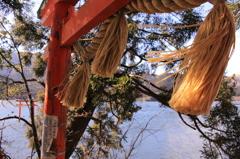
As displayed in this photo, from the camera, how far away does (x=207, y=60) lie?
0.60 metres

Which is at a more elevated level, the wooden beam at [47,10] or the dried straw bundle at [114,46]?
the wooden beam at [47,10]

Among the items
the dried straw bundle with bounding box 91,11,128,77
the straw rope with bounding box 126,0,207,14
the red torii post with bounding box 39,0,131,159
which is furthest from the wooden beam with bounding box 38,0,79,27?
the straw rope with bounding box 126,0,207,14

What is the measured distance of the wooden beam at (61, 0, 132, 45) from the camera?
885 millimetres

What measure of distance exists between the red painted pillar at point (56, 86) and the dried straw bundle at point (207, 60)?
0.96m

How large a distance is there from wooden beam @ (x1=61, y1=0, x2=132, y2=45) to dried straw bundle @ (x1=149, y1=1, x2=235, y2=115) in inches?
13.4

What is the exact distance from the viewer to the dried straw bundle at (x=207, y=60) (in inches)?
23.2

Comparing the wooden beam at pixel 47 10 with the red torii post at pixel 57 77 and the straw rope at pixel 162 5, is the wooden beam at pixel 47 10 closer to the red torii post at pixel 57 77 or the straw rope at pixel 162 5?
the red torii post at pixel 57 77

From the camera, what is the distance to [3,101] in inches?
126

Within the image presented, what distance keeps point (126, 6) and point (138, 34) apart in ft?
9.15

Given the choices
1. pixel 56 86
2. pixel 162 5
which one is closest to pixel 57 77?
pixel 56 86

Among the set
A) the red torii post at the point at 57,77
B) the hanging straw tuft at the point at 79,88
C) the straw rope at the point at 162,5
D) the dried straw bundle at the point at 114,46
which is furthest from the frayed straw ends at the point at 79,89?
the straw rope at the point at 162,5

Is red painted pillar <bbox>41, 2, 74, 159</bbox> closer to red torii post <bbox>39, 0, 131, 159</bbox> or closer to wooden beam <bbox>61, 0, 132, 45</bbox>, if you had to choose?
red torii post <bbox>39, 0, 131, 159</bbox>

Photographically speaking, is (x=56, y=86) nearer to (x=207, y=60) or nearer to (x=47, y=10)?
(x=47, y=10)

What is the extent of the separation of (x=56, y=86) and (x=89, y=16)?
594 mm
